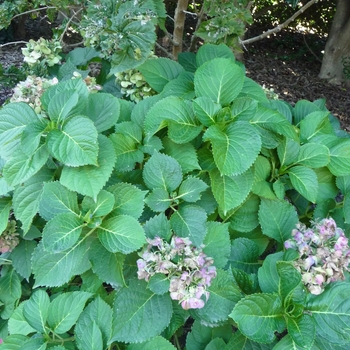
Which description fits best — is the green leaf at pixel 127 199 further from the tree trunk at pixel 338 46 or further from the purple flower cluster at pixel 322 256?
the tree trunk at pixel 338 46

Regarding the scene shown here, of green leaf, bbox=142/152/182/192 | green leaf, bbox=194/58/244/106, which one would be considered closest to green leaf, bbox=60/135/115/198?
green leaf, bbox=142/152/182/192

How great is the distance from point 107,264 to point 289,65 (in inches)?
190

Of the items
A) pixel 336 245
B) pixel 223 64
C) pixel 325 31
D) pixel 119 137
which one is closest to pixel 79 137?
pixel 119 137

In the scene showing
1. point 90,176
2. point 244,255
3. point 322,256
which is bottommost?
point 244,255

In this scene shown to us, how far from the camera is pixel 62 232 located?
1099mm

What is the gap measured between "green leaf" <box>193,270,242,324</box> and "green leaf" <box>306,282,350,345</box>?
0.74 feet

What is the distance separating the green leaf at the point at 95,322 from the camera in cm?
113

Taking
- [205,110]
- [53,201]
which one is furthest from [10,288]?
[205,110]

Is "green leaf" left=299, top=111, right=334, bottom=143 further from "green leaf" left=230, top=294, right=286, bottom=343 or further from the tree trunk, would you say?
the tree trunk

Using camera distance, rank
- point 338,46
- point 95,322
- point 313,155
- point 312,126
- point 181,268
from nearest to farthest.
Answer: point 181,268 < point 95,322 < point 313,155 < point 312,126 < point 338,46

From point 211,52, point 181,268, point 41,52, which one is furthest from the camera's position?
point 41,52

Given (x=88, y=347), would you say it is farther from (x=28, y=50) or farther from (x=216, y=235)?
(x=28, y=50)

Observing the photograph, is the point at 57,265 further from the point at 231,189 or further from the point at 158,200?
the point at 231,189

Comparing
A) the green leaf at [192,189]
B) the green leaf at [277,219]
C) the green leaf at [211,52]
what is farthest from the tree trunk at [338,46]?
the green leaf at [192,189]
